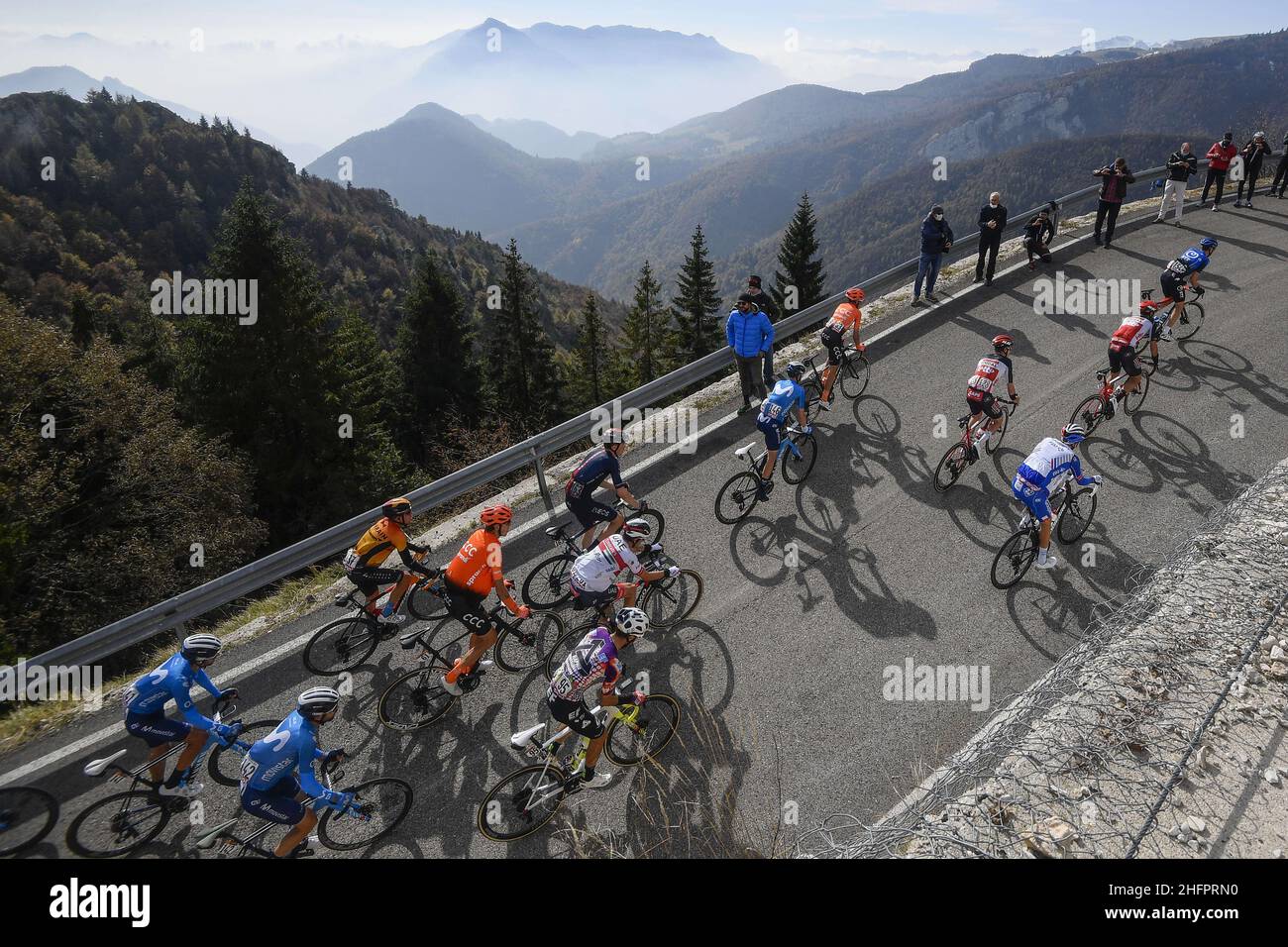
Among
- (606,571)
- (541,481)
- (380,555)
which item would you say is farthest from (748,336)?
(380,555)

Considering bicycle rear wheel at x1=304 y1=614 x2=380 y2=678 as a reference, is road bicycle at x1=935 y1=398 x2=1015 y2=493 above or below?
above

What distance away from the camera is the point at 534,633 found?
8.44 meters

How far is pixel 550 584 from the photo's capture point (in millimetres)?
9125

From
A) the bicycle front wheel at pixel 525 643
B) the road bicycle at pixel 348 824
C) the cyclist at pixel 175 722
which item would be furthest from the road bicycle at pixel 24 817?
the bicycle front wheel at pixel 525 643

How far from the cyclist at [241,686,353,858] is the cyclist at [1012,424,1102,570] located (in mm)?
8506

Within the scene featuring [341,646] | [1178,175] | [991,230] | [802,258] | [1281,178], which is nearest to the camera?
[341,646]

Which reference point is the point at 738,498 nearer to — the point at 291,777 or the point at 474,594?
the point at 474,594

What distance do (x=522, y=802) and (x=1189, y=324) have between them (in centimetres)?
1724

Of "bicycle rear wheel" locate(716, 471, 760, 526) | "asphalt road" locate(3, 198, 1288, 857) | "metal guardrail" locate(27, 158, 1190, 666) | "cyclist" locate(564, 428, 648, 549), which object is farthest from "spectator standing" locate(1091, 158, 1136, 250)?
"cyclist" locate(564, 428, 648, 549)

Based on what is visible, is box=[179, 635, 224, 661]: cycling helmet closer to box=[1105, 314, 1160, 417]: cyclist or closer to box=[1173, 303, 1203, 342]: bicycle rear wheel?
box=[1105, 314, 1160, 417]: cyclist

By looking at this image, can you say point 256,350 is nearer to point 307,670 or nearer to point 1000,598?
point 307,670

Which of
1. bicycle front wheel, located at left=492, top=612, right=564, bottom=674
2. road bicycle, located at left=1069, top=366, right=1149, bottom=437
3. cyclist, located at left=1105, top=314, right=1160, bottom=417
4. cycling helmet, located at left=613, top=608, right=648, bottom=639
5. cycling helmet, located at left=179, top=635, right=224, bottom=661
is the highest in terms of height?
cyclist, located at left=1105, top=314, right=1160, bottom=417

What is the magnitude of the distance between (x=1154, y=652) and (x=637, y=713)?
5.54 m

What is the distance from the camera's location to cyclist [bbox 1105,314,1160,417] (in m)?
11.4
